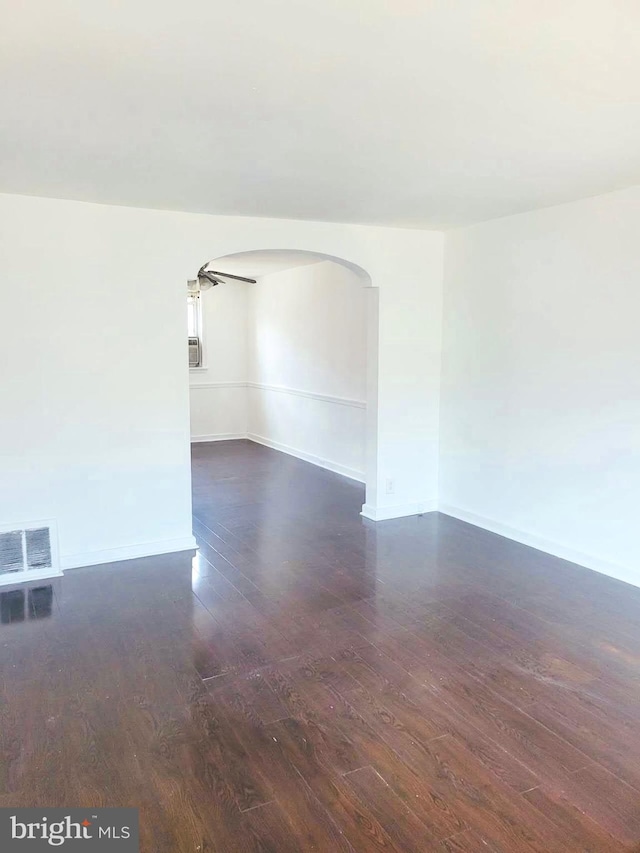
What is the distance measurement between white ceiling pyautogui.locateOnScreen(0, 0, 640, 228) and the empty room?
14mm

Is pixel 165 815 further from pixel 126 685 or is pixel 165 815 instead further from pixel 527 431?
pixel 527 431

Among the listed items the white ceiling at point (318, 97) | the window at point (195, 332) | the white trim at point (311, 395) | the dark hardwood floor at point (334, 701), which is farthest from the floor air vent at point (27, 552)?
the window at point (195, 332)

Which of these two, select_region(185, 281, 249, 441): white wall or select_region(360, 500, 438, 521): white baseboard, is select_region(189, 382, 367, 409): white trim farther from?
select_region(360, 500, 438, 521): white baseboard

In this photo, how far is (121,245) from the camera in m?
3.83

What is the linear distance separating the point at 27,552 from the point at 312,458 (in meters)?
3.87

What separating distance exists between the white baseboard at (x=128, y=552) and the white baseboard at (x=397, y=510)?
149cm

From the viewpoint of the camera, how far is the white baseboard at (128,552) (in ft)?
12.9

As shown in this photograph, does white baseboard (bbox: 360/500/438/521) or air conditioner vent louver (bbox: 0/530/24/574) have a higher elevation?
air conditioner vent louver (bbox: 0/530/24/574)

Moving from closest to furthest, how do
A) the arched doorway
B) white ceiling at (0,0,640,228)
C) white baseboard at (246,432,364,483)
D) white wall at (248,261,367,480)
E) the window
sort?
1. white ceiling at (0,0,640,228)
2. the arched doorway
3. white wall at (248,261,367,480)
4. white baseboard at (246,432,364,483)
5. the window

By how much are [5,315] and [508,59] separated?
Result: 3.01 meters

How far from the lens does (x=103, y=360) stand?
12.7 feet

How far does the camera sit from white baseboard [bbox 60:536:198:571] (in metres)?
3.93

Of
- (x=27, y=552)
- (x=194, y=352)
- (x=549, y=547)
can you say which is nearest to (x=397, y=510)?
(x=549, y=547)

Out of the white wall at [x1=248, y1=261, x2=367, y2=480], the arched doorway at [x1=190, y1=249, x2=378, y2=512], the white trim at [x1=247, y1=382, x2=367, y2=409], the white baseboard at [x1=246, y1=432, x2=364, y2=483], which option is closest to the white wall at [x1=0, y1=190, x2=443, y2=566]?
the arched doorway at [x1=190, y1=249, x2=378, y2=512]
